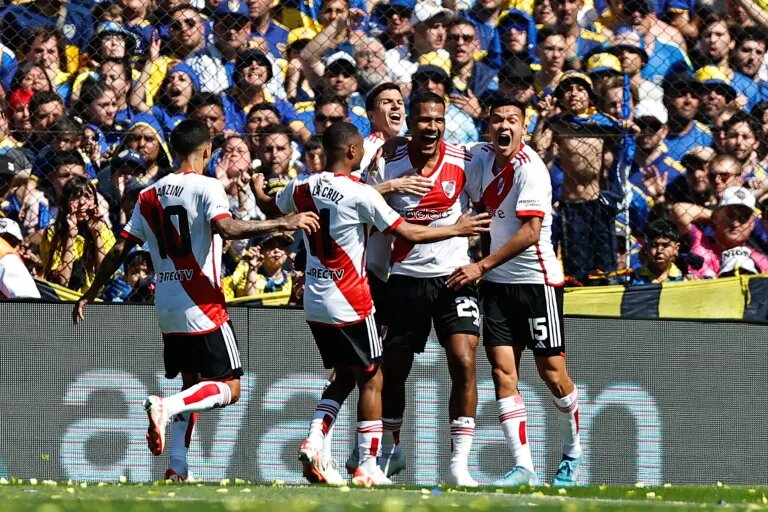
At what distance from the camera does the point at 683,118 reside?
9.66 meters

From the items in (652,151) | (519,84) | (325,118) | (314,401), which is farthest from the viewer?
(519,84)

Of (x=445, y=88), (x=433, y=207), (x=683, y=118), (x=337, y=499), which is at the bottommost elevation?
(x=337, y=499)

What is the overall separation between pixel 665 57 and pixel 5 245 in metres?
5.47

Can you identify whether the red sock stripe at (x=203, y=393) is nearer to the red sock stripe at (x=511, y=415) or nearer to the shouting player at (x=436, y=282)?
the shouting player at (x=436, y=282)

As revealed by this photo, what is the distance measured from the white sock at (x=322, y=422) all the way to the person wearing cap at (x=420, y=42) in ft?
12.3

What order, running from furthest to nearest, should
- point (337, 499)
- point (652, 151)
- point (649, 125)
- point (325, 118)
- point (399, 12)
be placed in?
point (399, 12) → point (649, 125) → point (325, 118) → point (652, 151) → point (337, 499)

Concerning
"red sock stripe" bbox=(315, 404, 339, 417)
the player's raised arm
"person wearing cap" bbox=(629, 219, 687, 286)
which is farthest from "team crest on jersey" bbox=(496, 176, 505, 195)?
"person wearing cap" bbox=(629, 219, 687, 286)

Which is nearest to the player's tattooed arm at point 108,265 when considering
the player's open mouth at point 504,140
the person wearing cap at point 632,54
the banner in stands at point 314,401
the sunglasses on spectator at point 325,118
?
the banner in stands at point 314,401

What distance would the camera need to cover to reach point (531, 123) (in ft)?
31.5

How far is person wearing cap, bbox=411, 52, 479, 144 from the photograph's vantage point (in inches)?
376

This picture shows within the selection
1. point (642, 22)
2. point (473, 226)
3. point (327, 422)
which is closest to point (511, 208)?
point (473, 226)

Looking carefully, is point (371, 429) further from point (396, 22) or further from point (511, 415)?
point (396, 22)

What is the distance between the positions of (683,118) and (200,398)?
4952 millimetres

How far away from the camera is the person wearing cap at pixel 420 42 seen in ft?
31.9
